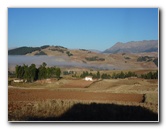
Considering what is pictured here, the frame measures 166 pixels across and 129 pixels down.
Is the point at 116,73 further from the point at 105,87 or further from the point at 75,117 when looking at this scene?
the point at 75,117

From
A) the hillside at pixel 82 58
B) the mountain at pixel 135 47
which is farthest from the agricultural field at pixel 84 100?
the mountain at pixel 135 47

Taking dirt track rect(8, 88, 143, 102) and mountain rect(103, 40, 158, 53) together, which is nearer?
mountain rect(103, 40, 158, 53)

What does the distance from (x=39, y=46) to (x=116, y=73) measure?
1736 mm

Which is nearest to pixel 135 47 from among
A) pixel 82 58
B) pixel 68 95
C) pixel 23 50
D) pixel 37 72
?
pixel 82 58

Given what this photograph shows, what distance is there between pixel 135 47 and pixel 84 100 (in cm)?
154

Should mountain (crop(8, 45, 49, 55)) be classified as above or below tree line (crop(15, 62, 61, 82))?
above

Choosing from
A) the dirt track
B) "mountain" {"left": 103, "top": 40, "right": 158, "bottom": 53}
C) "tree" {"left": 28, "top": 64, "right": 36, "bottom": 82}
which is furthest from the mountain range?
the dirt track

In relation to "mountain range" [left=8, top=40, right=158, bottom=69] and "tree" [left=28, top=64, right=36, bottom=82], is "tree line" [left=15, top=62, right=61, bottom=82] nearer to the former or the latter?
"tree" [left=28, top=64, right=36, bottom=82]

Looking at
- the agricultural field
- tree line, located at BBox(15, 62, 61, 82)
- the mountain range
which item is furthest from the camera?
tree line, located at BBox(15, 62, 61, 82)

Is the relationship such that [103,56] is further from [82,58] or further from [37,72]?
[37,72]

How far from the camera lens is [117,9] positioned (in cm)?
811

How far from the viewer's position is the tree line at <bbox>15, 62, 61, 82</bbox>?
8300 mm

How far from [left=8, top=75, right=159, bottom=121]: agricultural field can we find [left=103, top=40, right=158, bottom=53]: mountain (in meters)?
0.63

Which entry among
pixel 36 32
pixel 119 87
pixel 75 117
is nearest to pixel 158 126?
pixel 119 87
